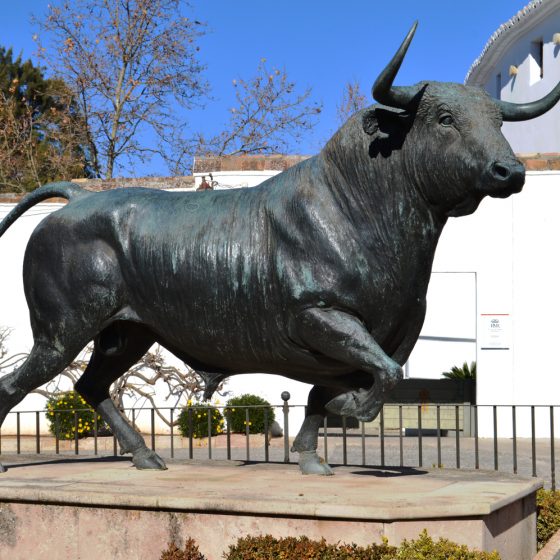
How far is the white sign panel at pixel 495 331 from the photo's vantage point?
14992 mm

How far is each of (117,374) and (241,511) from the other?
1.95 meters

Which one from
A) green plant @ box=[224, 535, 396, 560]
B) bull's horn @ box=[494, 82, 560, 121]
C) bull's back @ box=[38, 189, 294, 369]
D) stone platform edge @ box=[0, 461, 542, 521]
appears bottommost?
green plant @ box=[224, 535, 396, 560]

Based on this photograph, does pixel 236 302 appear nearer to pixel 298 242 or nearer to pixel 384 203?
pixel 298 242

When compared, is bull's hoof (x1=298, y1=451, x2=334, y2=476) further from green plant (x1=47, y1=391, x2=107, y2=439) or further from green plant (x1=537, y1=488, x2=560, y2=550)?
green plant (x1=47, y1=391, x2=107, y2=439)

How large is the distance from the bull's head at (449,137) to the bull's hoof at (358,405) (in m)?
1.01

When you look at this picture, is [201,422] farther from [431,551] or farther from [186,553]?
[431,551]

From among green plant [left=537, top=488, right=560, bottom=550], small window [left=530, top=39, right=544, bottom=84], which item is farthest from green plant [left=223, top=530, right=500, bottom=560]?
small window [left=530, top=39, right=544, bottom=84]

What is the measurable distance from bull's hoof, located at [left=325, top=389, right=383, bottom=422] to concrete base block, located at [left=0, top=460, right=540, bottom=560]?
0.37 metres

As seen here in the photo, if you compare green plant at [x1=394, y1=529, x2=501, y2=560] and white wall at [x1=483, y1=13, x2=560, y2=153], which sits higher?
white wall at [x1=483, y1=13, x2=560, y2=153]

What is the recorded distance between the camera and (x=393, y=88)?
5.06 meters

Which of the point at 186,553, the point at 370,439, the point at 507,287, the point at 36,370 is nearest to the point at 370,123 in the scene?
the point at 186,553

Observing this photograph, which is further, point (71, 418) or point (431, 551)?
point (71, 418)

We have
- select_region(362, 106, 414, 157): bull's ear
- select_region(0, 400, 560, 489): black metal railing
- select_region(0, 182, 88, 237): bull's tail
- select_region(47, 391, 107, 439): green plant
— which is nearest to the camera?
select_region(362, 106, 414, 157): bull's ear

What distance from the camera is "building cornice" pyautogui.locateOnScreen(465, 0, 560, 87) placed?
24344mm
